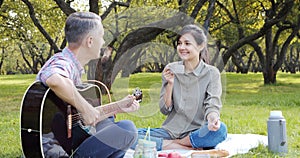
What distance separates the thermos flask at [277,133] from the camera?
10.9 ft

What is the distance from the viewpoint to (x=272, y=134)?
11.1 feet

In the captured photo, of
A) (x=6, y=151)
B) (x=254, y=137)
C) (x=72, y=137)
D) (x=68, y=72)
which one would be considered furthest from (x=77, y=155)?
(x=254, y=137)

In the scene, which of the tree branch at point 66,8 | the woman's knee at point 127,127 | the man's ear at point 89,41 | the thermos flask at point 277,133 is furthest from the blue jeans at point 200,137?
the tree branch at point 66,8

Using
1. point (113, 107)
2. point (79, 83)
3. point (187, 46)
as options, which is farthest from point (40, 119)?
point (187, 46)

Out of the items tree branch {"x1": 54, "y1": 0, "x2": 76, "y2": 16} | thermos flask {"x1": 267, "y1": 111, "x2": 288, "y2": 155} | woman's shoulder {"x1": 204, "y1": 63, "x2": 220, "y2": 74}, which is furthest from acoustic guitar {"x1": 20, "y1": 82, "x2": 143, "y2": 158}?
tree branch {"x1": 54, "y1": 0, "x2": 76, "y2": 16}

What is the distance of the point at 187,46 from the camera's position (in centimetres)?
325

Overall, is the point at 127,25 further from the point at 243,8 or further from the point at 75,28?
the point at 243,8

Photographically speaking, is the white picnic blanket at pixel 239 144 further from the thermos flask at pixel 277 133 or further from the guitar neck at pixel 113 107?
the guitar neck at pixel 113 107

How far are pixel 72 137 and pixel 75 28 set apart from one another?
648 mm

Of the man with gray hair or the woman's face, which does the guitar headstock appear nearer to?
the man with gray hair

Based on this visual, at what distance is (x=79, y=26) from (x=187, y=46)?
0.95m

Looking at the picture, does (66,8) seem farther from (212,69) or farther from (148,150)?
(148,150)

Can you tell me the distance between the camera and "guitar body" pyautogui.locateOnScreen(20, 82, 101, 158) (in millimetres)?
2494

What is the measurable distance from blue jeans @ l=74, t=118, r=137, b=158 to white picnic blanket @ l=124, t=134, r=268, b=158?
36 centimetres
